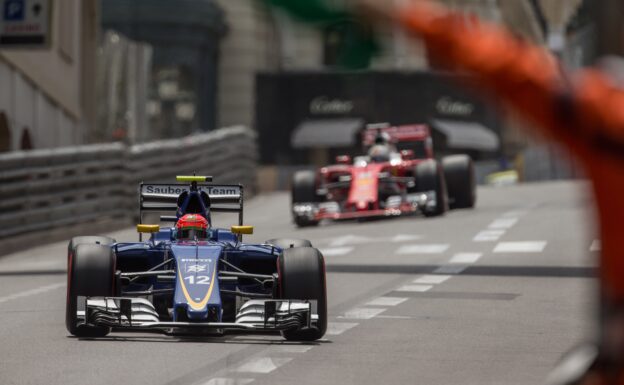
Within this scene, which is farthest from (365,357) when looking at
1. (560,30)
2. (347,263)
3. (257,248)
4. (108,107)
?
(108,107)

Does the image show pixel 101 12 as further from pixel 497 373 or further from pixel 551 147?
pixel 551 147

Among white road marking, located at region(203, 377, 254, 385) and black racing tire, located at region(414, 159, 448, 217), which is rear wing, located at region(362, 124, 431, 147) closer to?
black racing tire, located at region(414, 159, 448, 217)

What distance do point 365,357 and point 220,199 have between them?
2.89 meters

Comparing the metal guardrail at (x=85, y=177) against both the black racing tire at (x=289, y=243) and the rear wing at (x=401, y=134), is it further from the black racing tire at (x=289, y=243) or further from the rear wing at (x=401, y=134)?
the black racing tire at (x=289, y=243)

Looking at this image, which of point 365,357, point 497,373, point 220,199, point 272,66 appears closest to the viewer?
point 497,373

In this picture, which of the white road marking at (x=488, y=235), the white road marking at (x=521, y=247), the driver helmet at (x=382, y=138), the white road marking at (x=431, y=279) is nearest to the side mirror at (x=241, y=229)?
the white road marking at (x=431, y=279)

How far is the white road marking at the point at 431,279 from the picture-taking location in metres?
16.6

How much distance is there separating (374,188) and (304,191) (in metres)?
1.12

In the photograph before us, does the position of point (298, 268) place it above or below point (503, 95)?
below

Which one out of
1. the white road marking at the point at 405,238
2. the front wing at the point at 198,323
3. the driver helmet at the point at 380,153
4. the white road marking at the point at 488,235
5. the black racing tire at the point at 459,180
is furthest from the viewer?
the black racing tire at the point at 459,180

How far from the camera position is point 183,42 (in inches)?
2197

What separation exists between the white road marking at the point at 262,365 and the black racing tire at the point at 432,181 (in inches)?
702

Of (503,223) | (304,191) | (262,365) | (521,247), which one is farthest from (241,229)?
(304,191)

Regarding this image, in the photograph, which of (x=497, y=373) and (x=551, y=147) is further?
(x=497, y=373)
